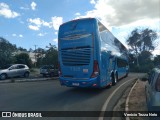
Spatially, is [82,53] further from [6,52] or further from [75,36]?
[6,52]

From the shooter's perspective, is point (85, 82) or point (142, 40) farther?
point (142, 40)

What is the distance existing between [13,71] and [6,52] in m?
14.0

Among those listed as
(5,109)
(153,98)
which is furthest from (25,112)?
(153,98)

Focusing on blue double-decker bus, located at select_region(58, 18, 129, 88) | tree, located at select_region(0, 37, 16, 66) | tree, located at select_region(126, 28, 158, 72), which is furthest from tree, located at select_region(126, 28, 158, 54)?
blue double-decker bus, located at select_region(58, 18, 129, 88)

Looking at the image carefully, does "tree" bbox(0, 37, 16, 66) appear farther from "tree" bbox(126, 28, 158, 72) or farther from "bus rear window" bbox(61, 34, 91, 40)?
"tree" bbox(126, 28, 158, 72)

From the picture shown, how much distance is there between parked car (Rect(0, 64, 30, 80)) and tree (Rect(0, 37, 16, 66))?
36.4 feet

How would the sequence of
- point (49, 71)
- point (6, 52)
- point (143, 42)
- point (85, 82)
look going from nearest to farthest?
point (85, 82)
point (49, 71)
point (6, 52)
point (143, 42)

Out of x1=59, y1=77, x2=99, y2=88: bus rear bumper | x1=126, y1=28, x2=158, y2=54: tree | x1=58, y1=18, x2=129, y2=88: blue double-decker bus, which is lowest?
x1=59, y1=77, x2=99, y2=88: bus rear bumper

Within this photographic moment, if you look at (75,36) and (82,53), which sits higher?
(75,36)

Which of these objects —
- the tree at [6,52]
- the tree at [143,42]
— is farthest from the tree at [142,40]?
the tree at [6,52]

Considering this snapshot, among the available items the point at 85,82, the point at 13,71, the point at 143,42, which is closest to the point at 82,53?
the point at 85,82

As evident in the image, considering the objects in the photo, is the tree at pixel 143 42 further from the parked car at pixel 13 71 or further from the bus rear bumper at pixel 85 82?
the bus rear bumper at pixel 85 82

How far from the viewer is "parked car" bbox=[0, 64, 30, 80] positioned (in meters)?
25.5

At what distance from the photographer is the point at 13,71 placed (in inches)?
1059
